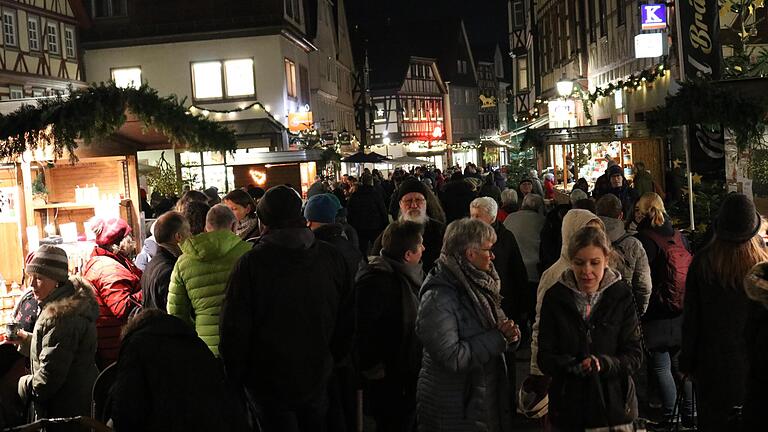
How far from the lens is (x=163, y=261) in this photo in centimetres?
675

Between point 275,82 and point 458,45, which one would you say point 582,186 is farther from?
point 458,45

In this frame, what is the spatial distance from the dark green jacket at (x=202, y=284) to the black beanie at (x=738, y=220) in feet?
10.1

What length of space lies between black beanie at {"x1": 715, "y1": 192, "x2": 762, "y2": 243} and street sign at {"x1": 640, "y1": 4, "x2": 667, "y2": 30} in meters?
14.2

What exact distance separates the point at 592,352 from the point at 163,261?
3.17m

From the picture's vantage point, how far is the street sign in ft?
62.9

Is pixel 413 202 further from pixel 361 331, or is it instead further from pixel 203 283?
pixel 203 283

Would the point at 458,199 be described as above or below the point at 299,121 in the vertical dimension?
below

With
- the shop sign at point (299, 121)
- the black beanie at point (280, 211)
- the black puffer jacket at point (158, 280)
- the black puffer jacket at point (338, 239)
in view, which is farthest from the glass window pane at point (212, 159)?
the black beanie at point (280, 211)

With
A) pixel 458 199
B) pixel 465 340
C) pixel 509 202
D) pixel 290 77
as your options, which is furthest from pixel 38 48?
pixel 465 340

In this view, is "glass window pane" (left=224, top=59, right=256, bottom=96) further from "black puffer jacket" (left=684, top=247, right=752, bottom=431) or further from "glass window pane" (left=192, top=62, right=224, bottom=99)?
"black puffer jacket" (left=684, top=247, right=752, bottom=431)

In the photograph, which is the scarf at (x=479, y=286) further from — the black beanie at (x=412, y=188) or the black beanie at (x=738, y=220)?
the black beanie at (x=412, y=188)

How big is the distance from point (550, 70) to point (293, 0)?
456 inches

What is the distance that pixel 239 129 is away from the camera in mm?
35094

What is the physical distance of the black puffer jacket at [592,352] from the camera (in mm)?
5113
